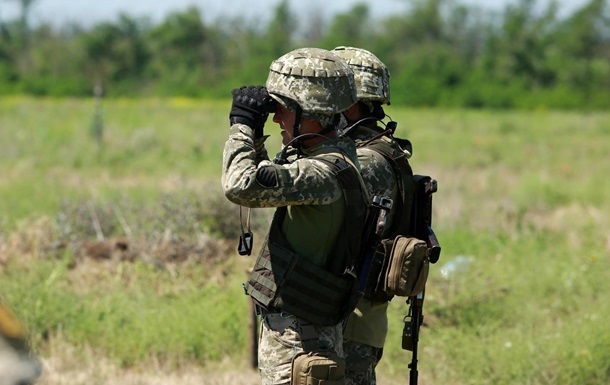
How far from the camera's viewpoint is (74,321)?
637 cm

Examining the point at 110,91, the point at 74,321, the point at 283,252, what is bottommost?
the point at 74,321

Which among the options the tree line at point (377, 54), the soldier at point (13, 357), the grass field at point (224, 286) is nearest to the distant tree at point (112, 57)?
the tree line at point (377, 54)

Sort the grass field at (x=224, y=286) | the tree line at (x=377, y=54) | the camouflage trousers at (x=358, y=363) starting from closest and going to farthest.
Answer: the camouflage trousers at (x=358, y=363)
the grass field at (x=224, y=286)
the tree line at (x=377, y=54)

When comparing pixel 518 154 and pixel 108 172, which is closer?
pixel 108 172

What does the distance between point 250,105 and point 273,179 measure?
0.29m

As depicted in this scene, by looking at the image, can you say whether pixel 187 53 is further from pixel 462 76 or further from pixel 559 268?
pixel 559 268

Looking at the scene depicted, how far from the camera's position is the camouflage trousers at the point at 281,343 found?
353 cm

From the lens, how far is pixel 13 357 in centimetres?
180

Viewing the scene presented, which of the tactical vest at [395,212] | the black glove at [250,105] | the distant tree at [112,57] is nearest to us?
the black glove at [250,105]

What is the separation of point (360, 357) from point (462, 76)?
43.7m

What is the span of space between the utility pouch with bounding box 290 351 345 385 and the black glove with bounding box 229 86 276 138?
2.68 feet

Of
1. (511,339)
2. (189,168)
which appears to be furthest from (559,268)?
Result: (189,168)

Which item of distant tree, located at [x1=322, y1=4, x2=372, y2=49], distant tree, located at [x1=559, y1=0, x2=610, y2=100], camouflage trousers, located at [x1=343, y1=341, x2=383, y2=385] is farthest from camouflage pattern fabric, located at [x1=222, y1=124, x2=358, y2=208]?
distant tree, located at [x1=322, y1=4, x2=372, y2=49]

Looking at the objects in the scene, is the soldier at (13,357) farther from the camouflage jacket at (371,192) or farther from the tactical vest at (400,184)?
the tactical vest at (400,184)
